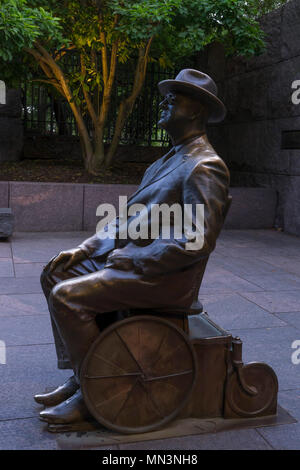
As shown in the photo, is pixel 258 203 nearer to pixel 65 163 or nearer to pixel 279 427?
pixel 65 163

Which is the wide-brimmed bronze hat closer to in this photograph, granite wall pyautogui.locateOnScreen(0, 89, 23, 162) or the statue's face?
the statue's face

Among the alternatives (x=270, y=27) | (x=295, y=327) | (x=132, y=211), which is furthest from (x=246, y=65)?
(x=132, y=211)

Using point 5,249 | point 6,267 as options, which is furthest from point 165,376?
point 5,249

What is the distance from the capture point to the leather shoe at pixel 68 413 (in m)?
2.96

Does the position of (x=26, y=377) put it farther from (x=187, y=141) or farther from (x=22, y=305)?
(x=187, y=141)

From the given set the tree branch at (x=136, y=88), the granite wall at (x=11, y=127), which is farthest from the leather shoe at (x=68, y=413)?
the granite wall at (x=11, y=127)

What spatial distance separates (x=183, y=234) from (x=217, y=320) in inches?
88.9

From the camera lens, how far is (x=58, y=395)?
321 centimetres

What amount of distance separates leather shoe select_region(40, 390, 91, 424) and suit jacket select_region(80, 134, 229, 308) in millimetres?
676

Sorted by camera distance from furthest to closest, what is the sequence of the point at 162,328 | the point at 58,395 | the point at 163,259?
1. the point at 58,395
2. the point at 162,328
3. the point at 163,259

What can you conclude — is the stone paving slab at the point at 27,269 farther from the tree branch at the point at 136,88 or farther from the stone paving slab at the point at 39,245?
the tree branch at the point at 136,88

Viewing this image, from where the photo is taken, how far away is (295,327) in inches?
190

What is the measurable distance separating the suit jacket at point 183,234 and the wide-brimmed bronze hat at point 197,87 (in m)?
0.21

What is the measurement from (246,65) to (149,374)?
32.5ft
